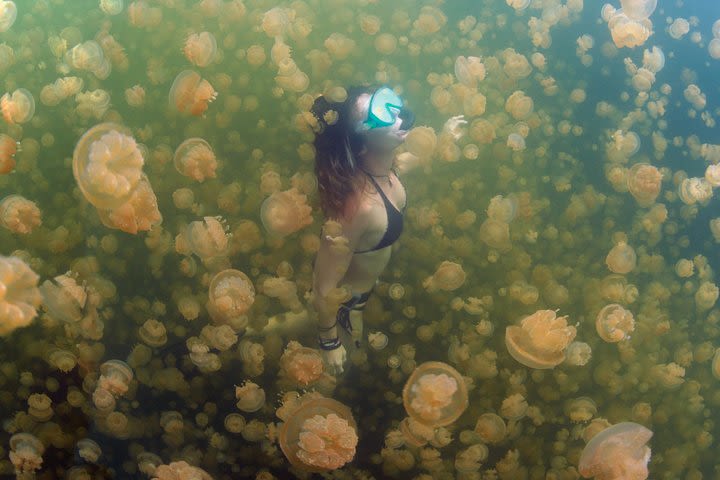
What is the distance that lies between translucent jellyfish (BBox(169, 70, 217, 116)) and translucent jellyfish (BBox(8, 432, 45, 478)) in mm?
2394

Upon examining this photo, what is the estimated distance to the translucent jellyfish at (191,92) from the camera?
3393mm

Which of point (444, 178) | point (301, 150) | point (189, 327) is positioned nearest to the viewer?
point (189, 327)

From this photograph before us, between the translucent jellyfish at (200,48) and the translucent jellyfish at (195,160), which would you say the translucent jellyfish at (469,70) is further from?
the translucent jellyfish at (195,160)

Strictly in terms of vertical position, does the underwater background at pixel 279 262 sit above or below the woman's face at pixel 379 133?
below

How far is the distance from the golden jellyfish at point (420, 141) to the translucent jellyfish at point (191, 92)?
59.5 inches

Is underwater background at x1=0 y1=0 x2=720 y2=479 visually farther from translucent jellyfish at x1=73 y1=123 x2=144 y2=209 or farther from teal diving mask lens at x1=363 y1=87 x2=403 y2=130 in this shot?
teal diving mask lens at x1=363 y1=87 x2=403 y2=130

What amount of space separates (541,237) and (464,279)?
109 centimetres

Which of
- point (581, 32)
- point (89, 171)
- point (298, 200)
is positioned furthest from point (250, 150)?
point (581, 32)

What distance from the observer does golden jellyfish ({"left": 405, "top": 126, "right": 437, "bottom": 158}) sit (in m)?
3.81

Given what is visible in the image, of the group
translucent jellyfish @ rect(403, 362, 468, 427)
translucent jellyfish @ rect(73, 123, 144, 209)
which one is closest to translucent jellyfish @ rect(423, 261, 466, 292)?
translucent jellyfish @ rect(403, 362, 468, 427)

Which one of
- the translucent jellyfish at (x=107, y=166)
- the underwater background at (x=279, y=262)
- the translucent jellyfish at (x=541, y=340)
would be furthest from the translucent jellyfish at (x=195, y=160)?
the translucent jellyfish at (x=541, y=340)

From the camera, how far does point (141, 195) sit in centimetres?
295

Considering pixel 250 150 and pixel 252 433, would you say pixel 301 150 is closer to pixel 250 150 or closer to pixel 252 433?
pixel 250 150

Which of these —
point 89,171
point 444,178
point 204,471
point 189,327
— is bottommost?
point 204,471
